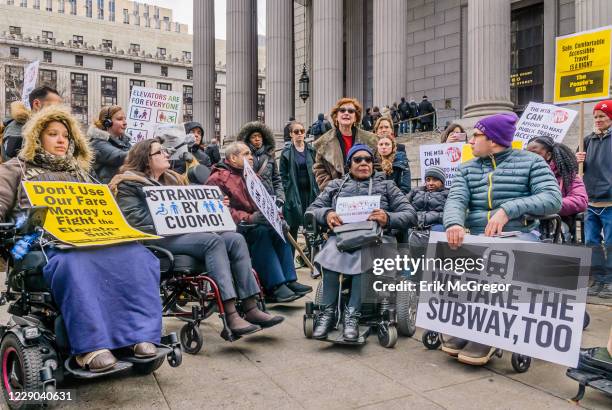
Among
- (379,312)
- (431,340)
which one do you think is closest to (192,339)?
(379,312)

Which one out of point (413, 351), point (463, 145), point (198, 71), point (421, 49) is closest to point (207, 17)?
point (198, 71)

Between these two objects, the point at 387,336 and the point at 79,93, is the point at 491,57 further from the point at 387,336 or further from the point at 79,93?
the point at 79,93

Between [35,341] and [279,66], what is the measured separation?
19.9 m

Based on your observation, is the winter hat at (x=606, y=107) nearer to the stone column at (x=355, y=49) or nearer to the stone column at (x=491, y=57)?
the stone column at (x=491, y=57)

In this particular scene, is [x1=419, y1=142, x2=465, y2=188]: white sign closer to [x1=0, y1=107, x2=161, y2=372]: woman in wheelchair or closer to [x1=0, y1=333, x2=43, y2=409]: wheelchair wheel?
[x1=0, y1=107, x2=161, y2=372]: woman in wheelchair

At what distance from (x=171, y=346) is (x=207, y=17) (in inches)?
966

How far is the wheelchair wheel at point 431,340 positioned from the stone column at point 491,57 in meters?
10.9

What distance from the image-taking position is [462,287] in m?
4.15

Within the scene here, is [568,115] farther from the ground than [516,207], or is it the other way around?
[568,115]

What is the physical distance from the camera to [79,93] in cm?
8069

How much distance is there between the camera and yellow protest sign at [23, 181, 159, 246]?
3.52m

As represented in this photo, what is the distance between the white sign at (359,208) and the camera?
15.4 ft

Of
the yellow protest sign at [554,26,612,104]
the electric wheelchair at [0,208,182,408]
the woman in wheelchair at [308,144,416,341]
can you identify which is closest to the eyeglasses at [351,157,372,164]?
the woman in wheelchair at [308,144,416,341]

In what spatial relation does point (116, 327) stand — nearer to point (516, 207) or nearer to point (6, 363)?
point (6, 363)
